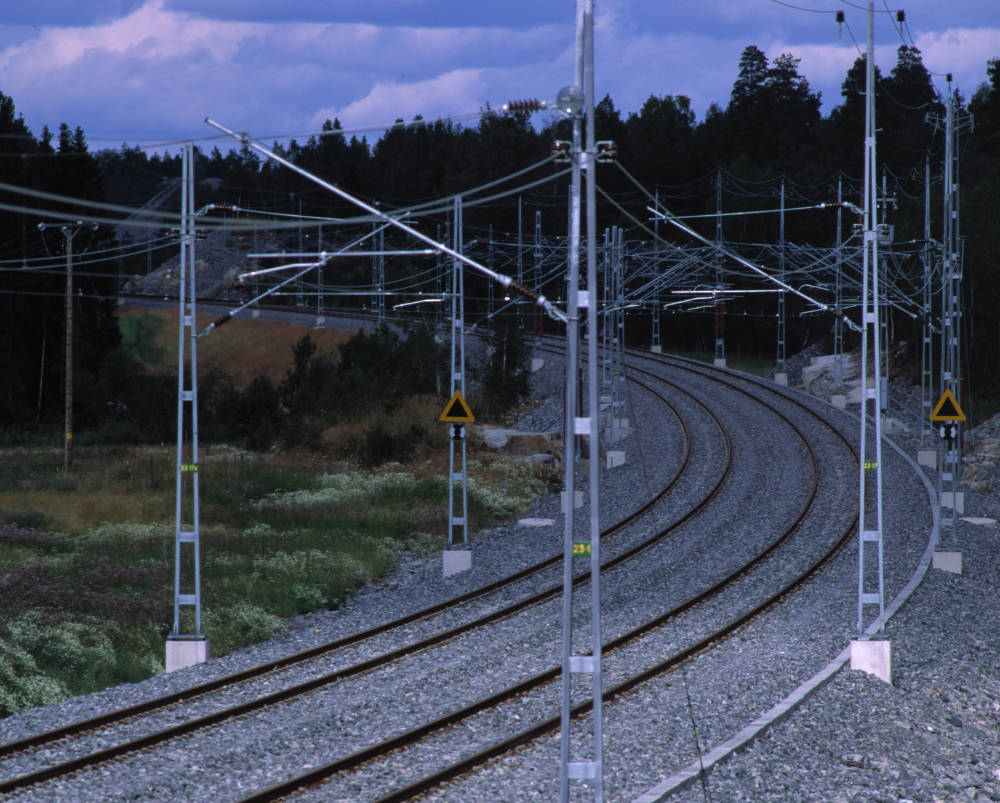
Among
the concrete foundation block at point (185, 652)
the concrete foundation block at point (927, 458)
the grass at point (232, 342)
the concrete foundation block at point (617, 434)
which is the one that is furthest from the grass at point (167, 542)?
the grass at point (232, 342)

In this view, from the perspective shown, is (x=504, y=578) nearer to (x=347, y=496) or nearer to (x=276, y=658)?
(x=276, y=658)

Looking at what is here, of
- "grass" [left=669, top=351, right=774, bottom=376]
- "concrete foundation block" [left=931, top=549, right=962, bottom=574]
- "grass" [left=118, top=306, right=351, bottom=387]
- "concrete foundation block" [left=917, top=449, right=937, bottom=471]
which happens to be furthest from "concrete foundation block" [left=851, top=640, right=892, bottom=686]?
"grass" [left=118, top=306, right=351, bottom=387]

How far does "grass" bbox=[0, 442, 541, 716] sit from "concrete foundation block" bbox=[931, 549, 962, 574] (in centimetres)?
1173

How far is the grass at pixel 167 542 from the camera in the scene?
17531mm

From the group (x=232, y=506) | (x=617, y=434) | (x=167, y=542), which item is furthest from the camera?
(x=617, y=434)

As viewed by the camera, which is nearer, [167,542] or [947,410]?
[947,410]

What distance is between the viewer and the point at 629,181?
8319cm

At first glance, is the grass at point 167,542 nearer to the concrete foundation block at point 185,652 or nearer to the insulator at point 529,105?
the concrete foundation block at point 185,652

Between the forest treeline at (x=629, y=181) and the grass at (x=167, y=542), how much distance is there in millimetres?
8050

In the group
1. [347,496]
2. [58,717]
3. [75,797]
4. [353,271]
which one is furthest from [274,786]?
[353,271]

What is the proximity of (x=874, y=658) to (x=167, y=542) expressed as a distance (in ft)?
57.2

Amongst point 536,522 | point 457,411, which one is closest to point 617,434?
point 536,522

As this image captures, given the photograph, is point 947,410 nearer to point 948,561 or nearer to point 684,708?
point 948,561

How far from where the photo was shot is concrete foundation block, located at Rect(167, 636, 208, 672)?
1683 cm
